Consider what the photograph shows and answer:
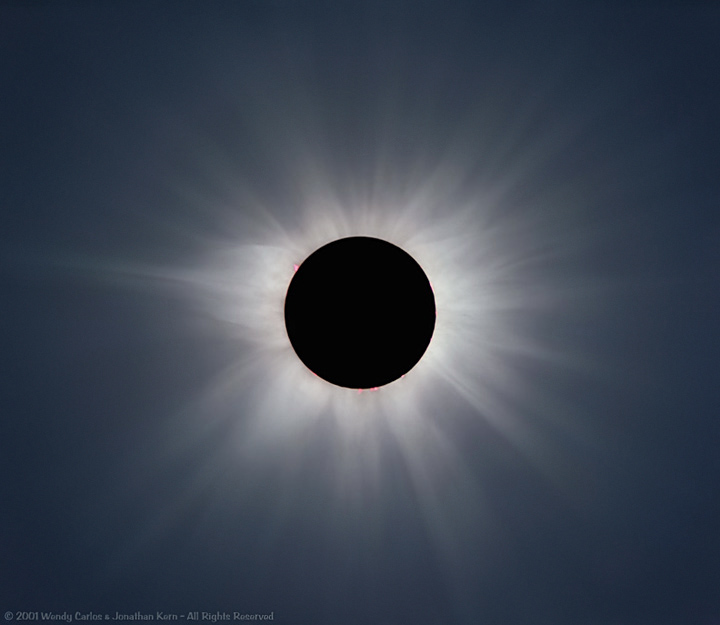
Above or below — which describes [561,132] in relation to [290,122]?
below

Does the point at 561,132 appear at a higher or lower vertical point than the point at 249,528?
higher

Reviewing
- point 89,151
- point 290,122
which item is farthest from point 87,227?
point 290,122

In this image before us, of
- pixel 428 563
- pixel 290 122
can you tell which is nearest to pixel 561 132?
pixel 290 122

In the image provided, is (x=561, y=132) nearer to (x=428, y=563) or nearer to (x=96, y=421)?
(x=428, y=563)

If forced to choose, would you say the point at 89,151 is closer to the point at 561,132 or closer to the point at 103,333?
the point at 103,333

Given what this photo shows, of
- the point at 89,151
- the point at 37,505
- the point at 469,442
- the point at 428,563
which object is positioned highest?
the point at 89,151

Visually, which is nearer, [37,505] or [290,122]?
[290,122]

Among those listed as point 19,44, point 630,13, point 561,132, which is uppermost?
point 19,44
